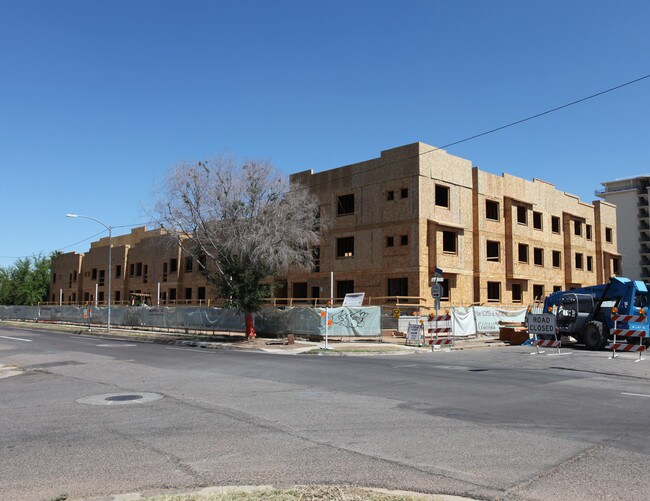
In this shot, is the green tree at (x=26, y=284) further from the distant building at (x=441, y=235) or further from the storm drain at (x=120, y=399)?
the storm drain at (x=120, y=399)

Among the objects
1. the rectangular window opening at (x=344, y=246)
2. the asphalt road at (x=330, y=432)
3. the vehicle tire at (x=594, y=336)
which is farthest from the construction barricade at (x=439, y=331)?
the rectangular window opening at (x=344, y=246)

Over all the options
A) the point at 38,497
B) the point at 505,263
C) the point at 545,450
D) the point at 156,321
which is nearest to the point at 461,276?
the point at 505,263

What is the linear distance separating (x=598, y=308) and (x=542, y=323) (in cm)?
446

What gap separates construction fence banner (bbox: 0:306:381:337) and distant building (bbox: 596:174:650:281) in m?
100

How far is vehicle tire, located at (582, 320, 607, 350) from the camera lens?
24703 millimetres

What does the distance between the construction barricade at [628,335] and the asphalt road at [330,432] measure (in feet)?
18.3

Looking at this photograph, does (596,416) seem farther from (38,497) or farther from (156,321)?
(156,321)

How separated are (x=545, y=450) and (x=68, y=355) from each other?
1964 centimetres

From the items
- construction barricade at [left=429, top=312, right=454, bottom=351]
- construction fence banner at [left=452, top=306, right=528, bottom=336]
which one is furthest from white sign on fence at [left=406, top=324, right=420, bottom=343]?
construction fence banner at [left=452, top=306, right=528, bottom=336]

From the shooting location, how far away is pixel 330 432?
26.4 ft

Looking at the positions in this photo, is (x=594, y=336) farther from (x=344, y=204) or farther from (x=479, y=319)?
(x=344, y=204)

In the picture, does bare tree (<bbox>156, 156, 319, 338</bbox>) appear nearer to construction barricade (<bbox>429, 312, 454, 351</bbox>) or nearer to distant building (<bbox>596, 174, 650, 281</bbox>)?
construction barricade (<bbox>429, 312, 454, 351</bbox>)

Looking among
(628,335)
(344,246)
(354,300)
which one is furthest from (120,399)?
(344,246)

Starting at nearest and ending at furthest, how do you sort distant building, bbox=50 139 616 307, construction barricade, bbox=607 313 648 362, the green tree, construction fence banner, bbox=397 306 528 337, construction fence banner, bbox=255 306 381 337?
construction barricade, bbox=607 313 648 362 < construction fence banner, bbox=255 306 381 337 < construction fence banner, bbox=397 306 528 337 < distant building, bbox=50 139 616 307 < the green tree
